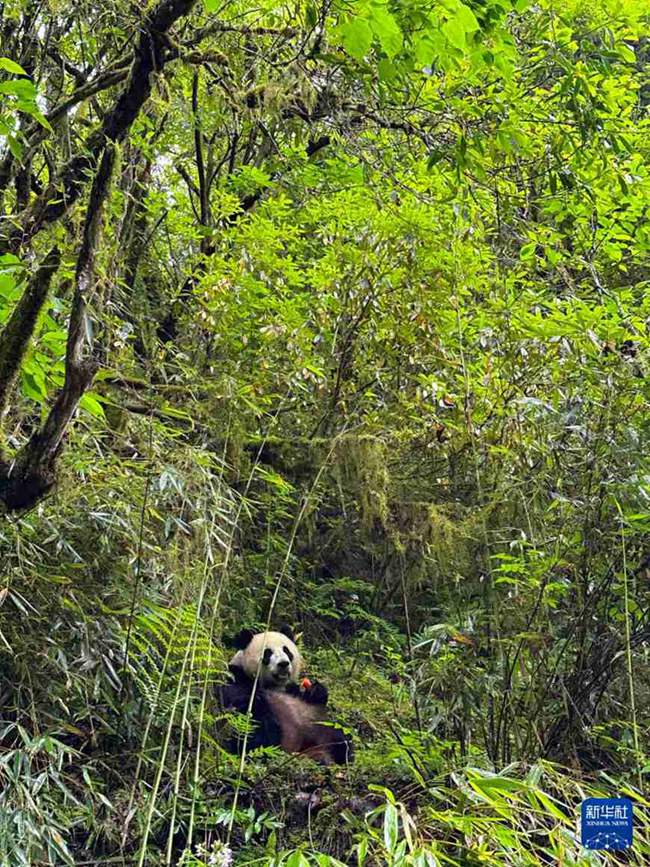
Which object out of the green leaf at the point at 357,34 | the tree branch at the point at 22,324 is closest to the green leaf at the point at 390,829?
the tree branch at the point at 22,324

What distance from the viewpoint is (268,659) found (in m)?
3.18

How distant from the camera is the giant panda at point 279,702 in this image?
2924mm

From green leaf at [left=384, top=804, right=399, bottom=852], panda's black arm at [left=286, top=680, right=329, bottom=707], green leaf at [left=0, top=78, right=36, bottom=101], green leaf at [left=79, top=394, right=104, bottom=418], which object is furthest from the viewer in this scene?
panda's black arm at [left=286, top=680, right=329, bottom=707]

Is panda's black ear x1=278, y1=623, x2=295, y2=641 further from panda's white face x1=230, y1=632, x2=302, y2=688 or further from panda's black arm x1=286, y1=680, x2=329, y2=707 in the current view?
panda's black arm x1=286, y1=680, x2=329, y2=707

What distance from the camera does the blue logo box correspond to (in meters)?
1.39

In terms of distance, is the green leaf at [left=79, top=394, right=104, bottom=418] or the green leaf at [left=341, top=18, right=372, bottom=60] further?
the green leaf at [left=79, top=394, right=104, bottom=418]

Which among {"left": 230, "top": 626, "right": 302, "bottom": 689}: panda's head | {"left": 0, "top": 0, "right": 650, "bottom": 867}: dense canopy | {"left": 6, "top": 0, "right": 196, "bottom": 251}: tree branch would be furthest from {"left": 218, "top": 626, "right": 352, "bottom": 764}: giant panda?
{"left": 6, "top": 0, "right": 196, "bottom": 251}: tree branch

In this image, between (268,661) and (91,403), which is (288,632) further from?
(91,403)

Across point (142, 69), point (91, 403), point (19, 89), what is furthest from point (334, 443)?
point (19, 89)

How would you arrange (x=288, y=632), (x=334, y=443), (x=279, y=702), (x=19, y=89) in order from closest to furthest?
(x=19, y=89) → (x=334, y=443) → (x=279, y=702) → (x=288, y=632)

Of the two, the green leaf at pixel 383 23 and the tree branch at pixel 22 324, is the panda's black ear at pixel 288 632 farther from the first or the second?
the green leaf at pixel 383 23

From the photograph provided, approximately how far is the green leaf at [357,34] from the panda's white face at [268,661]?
7.62ft

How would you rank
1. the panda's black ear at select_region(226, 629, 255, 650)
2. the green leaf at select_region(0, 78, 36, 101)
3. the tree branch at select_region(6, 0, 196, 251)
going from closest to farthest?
the green leaf at select_region(0, 78, 36, 101), the tree branch at select_region(6, 0, 196, 251), the panda's black ear at select_region(226, 629, 255, 650)

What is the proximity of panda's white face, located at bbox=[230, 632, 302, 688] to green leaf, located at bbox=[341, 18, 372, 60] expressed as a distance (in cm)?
232
